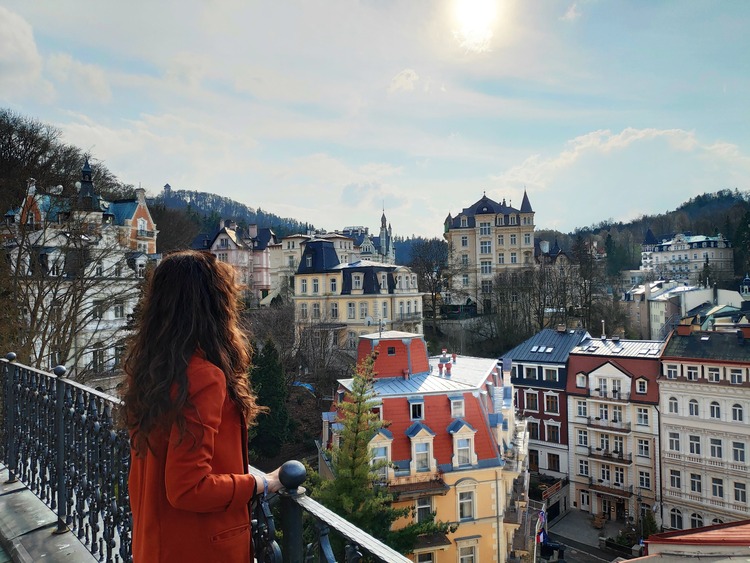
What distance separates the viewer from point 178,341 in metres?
2.05

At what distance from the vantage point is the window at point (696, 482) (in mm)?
22078

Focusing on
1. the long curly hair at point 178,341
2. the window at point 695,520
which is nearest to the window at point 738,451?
the window at point 695,520

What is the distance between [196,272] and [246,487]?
3.04 ft

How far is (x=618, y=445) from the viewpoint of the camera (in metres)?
24.7

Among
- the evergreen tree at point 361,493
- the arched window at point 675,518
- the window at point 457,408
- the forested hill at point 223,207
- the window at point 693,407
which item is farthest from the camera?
the forested hill at point 223,207

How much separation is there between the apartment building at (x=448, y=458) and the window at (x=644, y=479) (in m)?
9.60

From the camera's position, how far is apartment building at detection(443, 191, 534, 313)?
154ft

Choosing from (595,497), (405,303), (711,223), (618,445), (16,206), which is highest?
(711,223)

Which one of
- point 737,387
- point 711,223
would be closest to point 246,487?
point 737,387

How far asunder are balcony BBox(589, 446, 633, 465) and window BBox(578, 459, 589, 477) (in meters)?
0.71

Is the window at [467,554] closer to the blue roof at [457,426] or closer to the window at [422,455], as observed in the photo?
the window at [422,455]

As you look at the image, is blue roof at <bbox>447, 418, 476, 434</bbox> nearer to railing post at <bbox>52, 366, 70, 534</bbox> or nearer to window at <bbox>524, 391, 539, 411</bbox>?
railing post at <bbox>52, 366, 70, 534</bbox>

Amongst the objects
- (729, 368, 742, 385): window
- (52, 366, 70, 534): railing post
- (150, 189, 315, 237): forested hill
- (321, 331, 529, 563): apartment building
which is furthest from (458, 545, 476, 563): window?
(150, 189, 315, 237): forested hill

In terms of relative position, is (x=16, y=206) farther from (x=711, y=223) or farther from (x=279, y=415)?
(x=711, y=223)
